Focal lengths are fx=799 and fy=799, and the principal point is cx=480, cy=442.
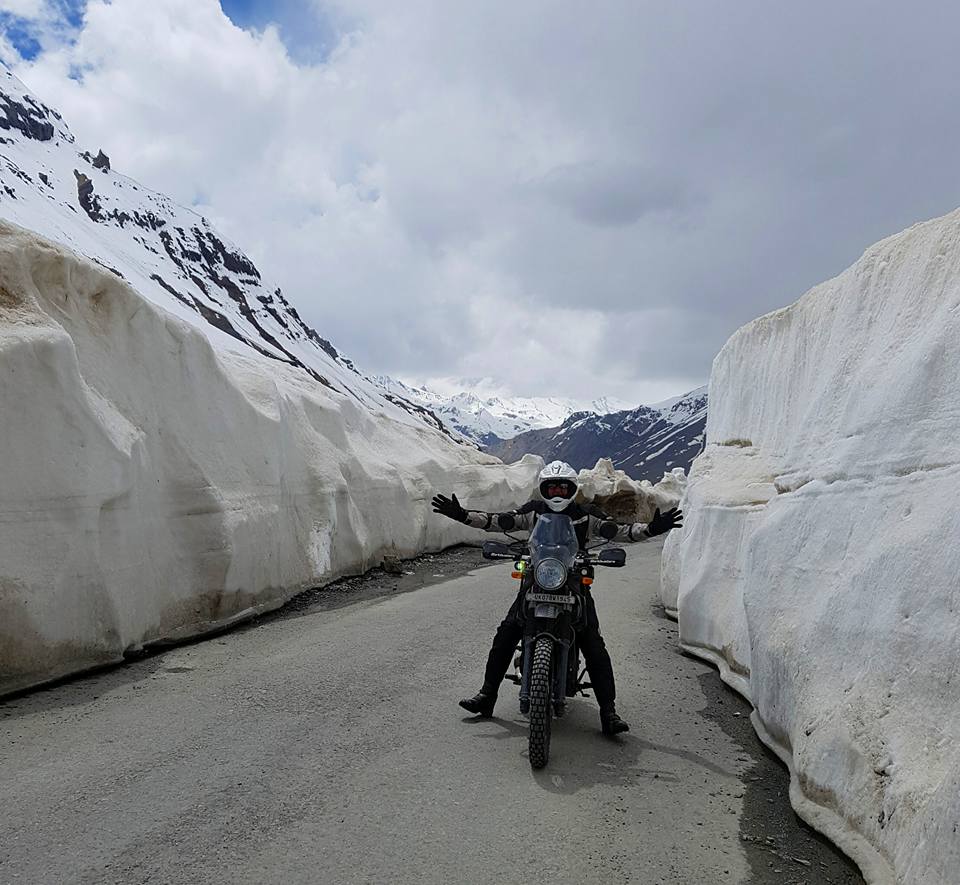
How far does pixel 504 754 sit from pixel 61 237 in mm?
116940

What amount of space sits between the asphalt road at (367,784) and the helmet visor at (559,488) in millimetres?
1793

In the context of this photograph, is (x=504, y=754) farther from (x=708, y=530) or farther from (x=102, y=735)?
(x=708, y=530)

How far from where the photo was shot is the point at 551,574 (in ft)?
19.5

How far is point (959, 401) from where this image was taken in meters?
4.41

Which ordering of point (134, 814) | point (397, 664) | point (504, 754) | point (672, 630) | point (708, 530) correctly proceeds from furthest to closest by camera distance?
point (672, 630) < point (708, 530) < point (397, 664) < point (504, 754) < point (134, 814)

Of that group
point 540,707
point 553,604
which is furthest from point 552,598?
point 540,707

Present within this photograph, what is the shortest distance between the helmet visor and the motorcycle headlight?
0.64 meters

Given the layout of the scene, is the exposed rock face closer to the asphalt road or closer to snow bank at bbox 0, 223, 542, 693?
snow bank at bbox 0, 223, 542, 693

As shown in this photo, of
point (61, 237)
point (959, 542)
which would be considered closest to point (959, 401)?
point (959, 542)

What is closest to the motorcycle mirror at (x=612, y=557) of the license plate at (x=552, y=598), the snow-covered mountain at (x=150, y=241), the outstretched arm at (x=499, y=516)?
the license plate at (x=552, y=598)

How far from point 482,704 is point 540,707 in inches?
43.7

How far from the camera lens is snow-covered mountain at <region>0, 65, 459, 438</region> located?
11525cm

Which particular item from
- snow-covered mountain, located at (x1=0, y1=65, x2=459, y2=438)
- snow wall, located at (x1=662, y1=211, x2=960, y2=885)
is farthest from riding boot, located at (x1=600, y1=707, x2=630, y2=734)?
snow-covered mountain, located at (x1=0, y1=65, x2=459, y2=438)

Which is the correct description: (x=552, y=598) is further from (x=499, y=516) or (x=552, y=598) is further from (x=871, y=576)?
(x=871, y=576)
